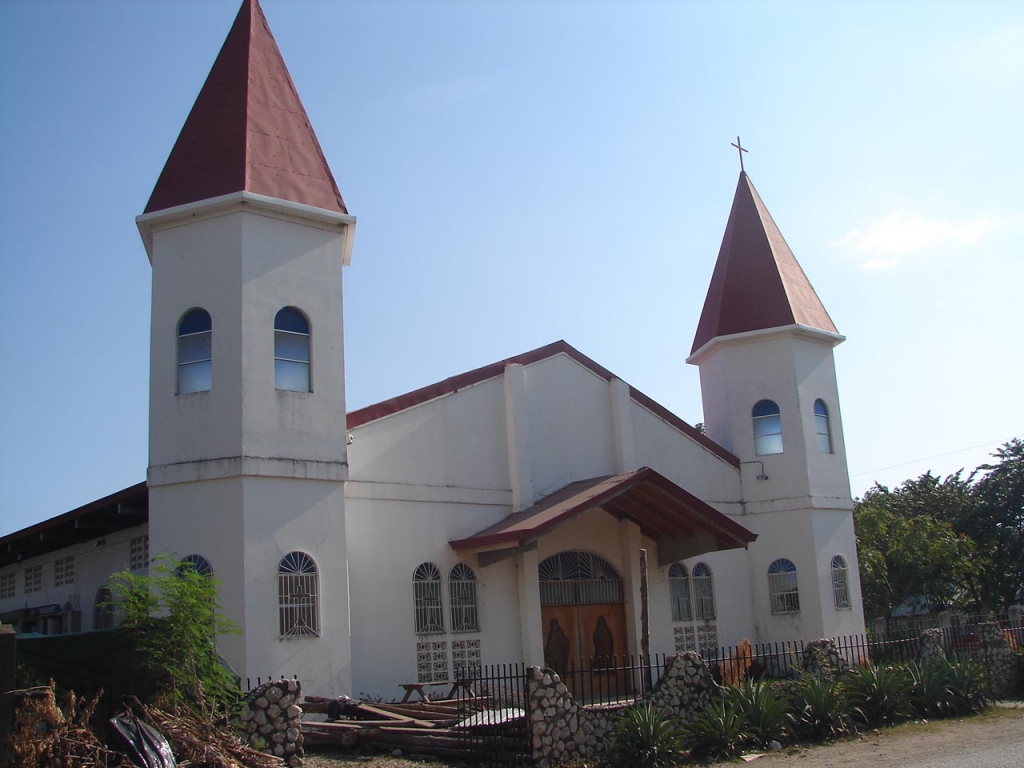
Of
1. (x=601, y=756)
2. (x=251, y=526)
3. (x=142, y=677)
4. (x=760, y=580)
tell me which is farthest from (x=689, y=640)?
(x=142, y=677)

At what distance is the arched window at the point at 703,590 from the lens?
20.2 meters

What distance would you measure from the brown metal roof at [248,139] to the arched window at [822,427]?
10.8 meters

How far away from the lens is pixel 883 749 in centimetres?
1271

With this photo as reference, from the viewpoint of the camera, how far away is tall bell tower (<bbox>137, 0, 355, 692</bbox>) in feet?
47.2

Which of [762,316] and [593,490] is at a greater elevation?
[762,316]

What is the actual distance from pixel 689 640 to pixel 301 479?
8.64 meters

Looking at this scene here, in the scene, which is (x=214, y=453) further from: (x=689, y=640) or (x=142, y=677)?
(x=689, y=640)

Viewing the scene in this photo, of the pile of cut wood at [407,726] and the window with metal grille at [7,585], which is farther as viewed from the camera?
the window with metal grille at [7,585]

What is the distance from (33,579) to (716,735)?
50.6ft

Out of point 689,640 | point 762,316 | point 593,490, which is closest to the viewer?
point 593,490

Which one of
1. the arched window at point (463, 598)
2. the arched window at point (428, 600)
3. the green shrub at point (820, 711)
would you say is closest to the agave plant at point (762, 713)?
the green shrub at point (820, 711)

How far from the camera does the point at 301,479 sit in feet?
49.1

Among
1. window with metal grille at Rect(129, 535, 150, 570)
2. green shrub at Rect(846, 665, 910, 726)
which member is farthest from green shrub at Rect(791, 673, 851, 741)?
window with metal grille at Rect(129, 535, 150, 570)

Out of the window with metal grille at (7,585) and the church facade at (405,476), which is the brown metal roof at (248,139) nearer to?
the church facade at (405,476)
